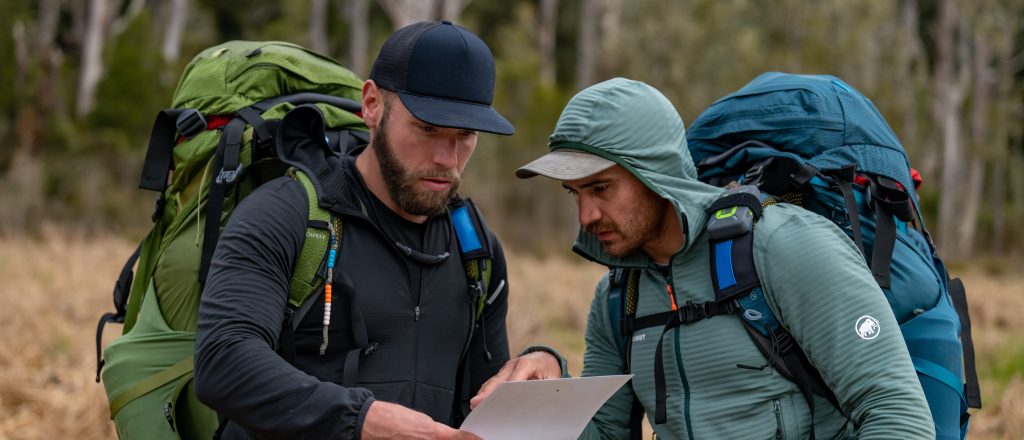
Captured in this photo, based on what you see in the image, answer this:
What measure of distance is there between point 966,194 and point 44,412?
109ft

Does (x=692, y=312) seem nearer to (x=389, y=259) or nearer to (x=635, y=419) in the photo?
(x=635, y=419)

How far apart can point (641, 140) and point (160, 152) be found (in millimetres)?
1573

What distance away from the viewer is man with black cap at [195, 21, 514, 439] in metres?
2.96

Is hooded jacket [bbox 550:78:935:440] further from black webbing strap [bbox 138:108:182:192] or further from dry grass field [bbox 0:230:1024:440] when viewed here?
dry grass field [bbox 0:230:1024:440]

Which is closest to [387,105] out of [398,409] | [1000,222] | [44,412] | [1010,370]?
[398,409]

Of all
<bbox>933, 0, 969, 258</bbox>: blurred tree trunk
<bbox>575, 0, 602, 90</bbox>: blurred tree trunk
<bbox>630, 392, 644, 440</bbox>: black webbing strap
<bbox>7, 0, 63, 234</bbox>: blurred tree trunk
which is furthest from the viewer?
<bbox>575, 0, 602, 90</bbox>: blurred tree trunk

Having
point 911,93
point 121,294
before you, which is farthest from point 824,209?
point 911,93

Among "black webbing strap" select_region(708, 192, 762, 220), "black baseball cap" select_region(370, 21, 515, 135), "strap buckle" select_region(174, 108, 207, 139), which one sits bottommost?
"black webbing strap" select_region(708, 192, 762, 220)

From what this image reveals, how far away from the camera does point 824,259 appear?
2.99 m

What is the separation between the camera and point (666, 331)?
3.25 metres

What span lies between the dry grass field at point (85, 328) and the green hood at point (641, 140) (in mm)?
4122

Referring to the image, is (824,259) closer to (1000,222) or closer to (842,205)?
(842,205)

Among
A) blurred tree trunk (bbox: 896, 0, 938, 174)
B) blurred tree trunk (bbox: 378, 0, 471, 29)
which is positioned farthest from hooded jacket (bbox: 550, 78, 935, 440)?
blurred tree trunk (bbox: 896, 0, 938, 174)

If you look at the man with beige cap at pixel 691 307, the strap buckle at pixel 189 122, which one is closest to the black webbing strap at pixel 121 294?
the strap buckle at pixel 189 122
